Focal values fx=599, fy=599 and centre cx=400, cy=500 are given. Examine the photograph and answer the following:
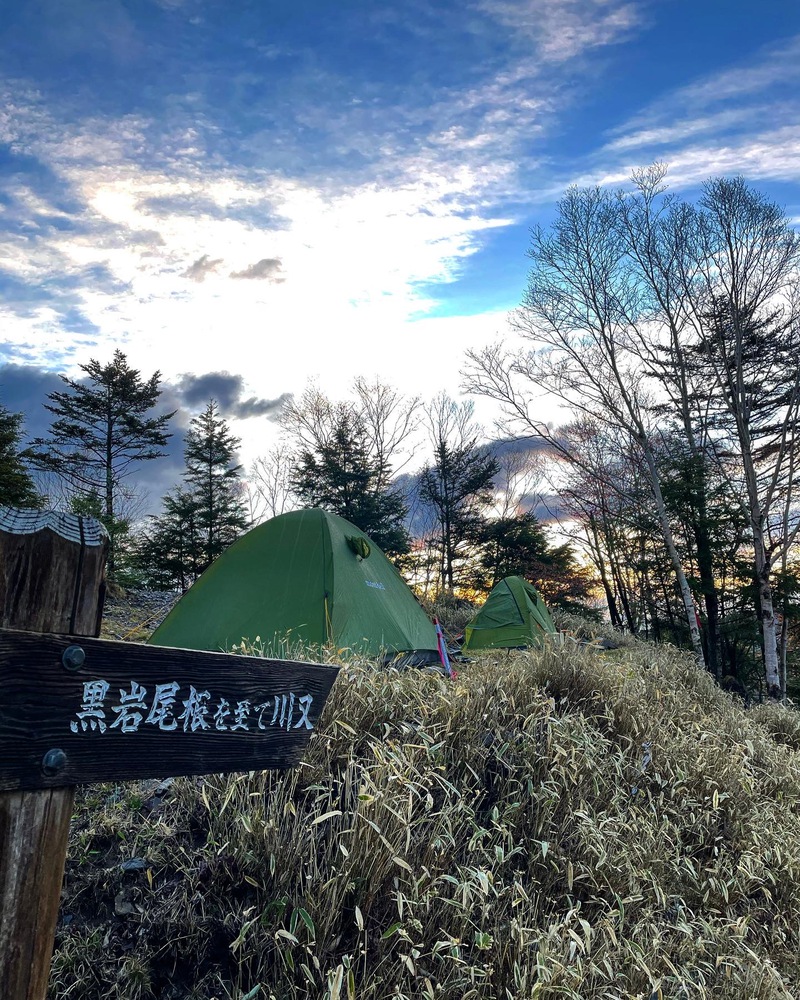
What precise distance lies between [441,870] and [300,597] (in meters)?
3.99

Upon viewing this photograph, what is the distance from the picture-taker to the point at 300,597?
20.8 feet

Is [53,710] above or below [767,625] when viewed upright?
below

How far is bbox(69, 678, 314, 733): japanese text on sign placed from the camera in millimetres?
1411

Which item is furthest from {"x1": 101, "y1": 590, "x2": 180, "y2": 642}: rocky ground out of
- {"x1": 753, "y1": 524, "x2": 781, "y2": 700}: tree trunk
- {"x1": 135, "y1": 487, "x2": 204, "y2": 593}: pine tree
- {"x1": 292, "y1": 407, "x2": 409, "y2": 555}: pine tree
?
{"x1": 753, "y1": 524, "x2": 781, "y2": 700}: tree trunk

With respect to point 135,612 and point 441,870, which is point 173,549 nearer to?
point 135,612

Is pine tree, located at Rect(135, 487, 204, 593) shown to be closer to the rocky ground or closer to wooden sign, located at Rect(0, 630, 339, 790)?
the rocky ground

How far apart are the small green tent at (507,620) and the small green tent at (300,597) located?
3.99 m

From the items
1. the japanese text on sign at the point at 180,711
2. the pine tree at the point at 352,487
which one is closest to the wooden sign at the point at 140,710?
the japanese text on sign at the point at 180,711

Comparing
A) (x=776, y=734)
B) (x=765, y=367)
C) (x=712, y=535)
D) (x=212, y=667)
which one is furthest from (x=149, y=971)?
(x=765, y=367)

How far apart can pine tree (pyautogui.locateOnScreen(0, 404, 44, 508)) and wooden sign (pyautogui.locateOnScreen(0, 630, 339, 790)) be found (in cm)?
1617

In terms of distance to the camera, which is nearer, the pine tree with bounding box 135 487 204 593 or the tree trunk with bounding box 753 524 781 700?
the tree trunk with bounding box 753 524 781 700

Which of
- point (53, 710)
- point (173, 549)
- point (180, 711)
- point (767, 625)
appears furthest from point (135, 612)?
point (767, 625)

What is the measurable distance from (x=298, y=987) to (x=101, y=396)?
2293 centimetres

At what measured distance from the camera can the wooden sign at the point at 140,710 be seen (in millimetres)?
1304
